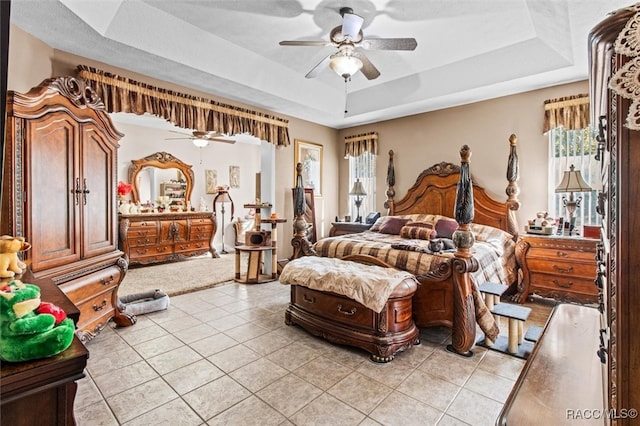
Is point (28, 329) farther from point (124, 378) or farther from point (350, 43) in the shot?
point (350, 43)

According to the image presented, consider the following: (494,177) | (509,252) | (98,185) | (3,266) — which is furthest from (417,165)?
(3,266)

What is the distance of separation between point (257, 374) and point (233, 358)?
1.08 feet

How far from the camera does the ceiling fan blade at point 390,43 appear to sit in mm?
2651

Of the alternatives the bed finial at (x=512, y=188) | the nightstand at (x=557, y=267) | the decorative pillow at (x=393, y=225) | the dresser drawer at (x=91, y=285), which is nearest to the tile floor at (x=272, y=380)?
the dresser drawer at (x=91, y=285)

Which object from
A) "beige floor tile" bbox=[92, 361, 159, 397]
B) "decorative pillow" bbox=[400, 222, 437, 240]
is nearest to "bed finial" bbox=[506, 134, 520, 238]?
"decorative pillow" bbox=[400, 222, 437, 240]

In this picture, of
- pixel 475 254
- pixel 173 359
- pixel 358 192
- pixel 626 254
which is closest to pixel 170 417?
pixel 173 359

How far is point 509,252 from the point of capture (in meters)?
3.95

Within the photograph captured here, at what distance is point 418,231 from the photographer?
13.2 ft

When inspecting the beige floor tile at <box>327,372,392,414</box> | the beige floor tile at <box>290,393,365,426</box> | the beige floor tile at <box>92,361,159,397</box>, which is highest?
the beige floor tile at <box>92,361,159,397</box>

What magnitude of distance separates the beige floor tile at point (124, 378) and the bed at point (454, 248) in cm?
191

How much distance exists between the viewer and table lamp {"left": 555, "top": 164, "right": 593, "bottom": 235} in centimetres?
354

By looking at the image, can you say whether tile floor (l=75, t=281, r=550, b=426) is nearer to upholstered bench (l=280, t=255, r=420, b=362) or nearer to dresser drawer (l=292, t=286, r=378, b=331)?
upholstered bench (l=280, t=255, r=420, b=362)

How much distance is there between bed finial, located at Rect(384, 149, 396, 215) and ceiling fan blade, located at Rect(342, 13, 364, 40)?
9.87 feet

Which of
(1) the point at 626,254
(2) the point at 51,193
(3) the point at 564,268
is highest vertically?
(2) the point at 51,193
